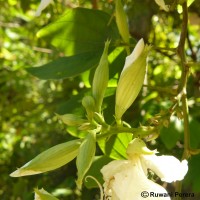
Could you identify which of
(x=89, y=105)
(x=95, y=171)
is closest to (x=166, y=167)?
(x=89, y=105)

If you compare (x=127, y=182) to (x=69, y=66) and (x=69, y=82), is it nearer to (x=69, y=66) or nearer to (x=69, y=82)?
(x=69, y=66)

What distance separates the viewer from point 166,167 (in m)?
0.62

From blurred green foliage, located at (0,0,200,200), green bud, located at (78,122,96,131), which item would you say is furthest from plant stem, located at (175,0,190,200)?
green bud, located at (78,122,96,131)

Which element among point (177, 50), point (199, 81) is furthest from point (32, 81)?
point (177, 50)

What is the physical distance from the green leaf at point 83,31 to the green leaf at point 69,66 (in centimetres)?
2

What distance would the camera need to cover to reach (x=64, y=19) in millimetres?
951

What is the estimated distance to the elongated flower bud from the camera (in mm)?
639

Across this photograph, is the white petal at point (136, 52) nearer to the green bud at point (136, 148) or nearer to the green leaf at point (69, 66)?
the green bud at point (136, 148)

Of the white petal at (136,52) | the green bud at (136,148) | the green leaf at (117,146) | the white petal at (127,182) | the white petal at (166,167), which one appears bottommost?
the green leaf at (117,146)

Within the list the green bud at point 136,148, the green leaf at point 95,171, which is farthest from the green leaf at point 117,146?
the green bud at point 136,148

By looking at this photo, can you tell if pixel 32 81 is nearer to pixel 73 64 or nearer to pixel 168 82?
pixel 168 82

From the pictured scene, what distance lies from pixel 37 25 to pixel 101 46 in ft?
3.39

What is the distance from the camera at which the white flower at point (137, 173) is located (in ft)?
1.97

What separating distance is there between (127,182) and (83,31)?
1.46 feet
